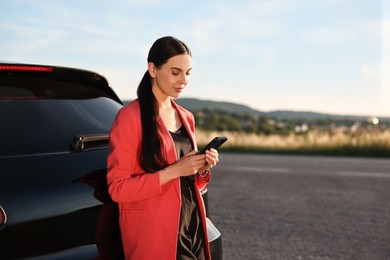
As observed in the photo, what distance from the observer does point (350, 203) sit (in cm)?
765

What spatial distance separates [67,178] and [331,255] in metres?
3.61

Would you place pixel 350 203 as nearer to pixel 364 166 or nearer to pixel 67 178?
pixel 364 166

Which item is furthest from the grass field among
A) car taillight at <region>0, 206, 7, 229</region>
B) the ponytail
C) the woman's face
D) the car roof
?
car taillight at <region>0, 206, 7, 229</region>

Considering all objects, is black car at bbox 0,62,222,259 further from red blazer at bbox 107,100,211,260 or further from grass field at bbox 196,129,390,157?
grass field at bbox 196,129,390,157

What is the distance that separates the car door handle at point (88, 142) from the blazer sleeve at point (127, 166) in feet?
0.75

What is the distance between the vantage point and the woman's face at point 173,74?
7.36 feet

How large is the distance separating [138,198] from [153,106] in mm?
401

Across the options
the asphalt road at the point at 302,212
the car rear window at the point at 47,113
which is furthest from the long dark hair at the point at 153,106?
the asphalt road at the point at 302,212

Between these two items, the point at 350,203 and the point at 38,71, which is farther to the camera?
the point at 350,203

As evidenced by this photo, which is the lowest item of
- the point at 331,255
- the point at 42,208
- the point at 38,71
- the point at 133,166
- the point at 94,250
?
the point at 331,255

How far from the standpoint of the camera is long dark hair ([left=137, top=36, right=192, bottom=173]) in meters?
2.15

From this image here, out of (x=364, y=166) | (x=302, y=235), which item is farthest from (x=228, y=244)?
(x=364, y=166)

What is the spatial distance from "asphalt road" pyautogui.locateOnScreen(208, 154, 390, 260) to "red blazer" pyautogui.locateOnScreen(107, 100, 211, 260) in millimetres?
2885

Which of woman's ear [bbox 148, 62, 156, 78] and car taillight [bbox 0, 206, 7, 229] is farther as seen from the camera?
woman's ear [bbox 148, 62, 156, 78]
